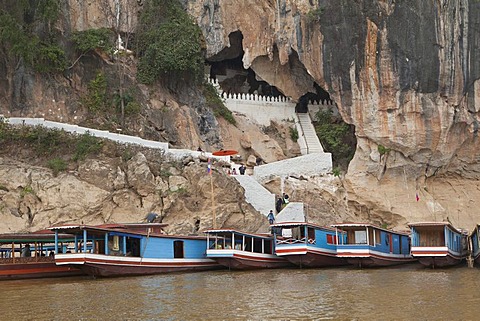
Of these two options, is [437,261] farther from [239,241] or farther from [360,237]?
[239,241]

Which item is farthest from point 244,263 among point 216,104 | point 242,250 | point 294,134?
point 294,134

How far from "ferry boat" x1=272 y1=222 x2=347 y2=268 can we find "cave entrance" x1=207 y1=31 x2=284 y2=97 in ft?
48.6

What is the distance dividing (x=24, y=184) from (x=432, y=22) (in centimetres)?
1931

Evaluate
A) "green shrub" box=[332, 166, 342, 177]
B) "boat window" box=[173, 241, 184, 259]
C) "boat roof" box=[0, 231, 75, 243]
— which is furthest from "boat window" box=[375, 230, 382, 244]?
"boat roof" box=[0, 231, 75, 243]

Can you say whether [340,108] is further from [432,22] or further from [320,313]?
[320,313]

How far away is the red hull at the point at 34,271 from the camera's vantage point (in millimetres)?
22500

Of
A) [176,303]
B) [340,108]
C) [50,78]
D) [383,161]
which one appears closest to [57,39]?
[50,78]

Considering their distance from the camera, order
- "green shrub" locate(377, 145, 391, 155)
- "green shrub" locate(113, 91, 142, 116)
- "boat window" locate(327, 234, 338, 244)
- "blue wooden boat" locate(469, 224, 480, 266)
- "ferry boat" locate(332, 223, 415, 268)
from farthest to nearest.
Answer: "green shrub" locate(377, 145, 391, 155), "green shrub" locate(113, 91, 142, 116), "boat window" locate(327, 234, 338, 244), "blue wooden boat" locate(469, 224, 480, 266), "ferry boat" locate(332, 223, 415, 268)

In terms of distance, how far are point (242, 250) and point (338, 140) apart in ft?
44.5

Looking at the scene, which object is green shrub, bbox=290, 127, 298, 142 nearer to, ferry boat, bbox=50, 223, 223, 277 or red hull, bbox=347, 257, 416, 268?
red hull, bbox=347, 257, 416, 268

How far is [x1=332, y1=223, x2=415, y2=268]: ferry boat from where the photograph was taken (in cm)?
2512

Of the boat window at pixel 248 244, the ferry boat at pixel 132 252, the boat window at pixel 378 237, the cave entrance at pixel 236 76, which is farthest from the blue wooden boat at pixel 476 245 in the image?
the cave entrance at pixel 236 76

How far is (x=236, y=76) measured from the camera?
40969 mm

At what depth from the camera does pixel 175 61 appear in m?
34.3
